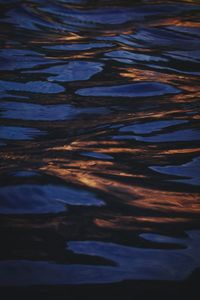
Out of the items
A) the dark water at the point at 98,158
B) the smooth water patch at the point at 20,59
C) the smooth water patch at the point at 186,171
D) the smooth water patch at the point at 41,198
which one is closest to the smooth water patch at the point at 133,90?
the dark water at the point at 98,158

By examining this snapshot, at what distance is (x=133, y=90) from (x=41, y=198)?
1.79m

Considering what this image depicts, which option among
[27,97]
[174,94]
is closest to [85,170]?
[27,97]

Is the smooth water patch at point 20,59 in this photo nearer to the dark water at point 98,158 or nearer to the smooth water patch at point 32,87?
the dark water at point 98,158

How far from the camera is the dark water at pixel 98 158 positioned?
134 cm

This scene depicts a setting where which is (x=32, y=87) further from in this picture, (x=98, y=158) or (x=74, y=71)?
(x=98, y=158)

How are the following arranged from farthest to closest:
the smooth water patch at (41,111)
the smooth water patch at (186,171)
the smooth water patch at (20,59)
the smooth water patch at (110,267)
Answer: the smooth water patch at (20,59) < the smooth water patch at (41,111) < the smooth water patch at (186,171) < the smooth water patch at (110,267)

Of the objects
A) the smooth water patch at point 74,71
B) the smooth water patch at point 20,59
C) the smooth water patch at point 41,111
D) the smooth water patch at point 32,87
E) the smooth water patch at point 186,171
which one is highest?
the smooth water patch at point 20,59

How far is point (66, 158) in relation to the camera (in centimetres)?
206

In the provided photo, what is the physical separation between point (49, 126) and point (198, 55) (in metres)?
2.31

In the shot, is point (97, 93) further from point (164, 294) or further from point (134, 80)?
point (164, 294)

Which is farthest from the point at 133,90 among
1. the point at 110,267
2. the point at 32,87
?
the point at 110,267

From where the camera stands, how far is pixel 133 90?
10.7 ft

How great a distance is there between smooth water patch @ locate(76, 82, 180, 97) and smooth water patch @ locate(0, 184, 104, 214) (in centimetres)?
156

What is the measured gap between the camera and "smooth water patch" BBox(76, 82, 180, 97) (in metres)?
3.19
